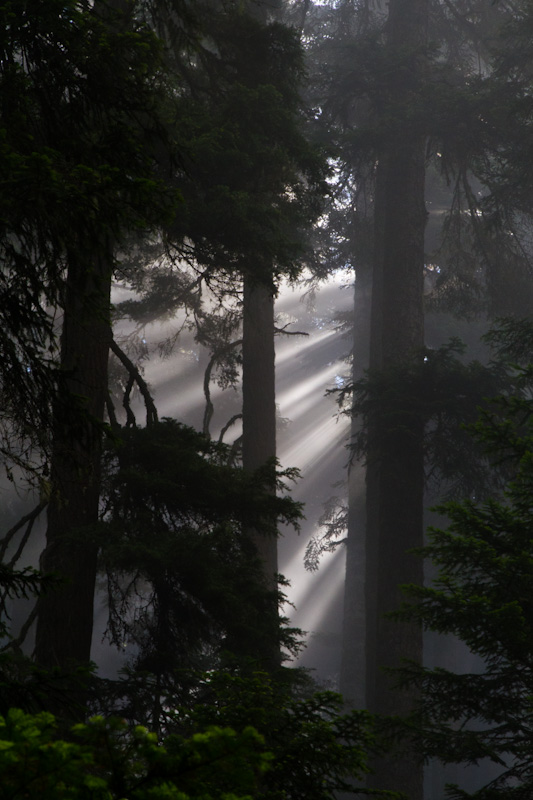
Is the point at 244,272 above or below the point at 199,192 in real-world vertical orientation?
below

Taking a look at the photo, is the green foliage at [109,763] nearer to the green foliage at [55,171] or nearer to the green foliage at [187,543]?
the green foliage at [55,171]

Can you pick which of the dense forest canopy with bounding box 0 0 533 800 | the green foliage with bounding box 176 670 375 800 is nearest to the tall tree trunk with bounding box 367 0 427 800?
the dense forest canopy with bounding box 0 0 533 800

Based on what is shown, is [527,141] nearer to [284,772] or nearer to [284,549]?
[284,772]

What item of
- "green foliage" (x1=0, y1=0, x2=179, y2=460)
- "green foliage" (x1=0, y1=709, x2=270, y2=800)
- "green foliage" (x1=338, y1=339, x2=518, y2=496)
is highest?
"green foliage" (x1=338, y1=339, x2=518, y2=496)

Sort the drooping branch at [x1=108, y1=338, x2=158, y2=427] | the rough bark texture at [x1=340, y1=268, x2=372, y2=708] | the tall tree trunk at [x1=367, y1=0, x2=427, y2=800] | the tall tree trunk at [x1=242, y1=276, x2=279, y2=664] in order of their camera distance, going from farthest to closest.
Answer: the rough bark texture at [x1=340, y1=268, x2=372, y2=708] → the tall tree trunk at [x1=242, y1=276, x2=279, y2=664] → the tall tree trunk at [x1=367, y1=0, x2=427, y2=800] → the drooping branch at [x1=108, y1=338, x2=158, y2=427]

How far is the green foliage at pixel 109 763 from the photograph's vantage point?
1.77 meters

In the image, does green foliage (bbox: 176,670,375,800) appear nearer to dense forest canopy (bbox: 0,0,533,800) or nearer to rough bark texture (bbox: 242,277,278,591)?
dense forest canopy (bbox: 0,0,533,800)

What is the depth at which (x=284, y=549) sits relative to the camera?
137 feet

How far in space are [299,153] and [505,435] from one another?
4620 mm

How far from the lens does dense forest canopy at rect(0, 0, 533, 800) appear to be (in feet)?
11.4

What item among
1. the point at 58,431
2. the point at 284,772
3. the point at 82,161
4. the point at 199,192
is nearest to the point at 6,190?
the point at 82,161

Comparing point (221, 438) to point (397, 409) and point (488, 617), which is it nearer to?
point (397, 409)

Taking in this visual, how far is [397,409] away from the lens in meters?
11.2

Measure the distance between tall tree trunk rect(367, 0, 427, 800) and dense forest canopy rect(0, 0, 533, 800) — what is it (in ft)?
0.17
